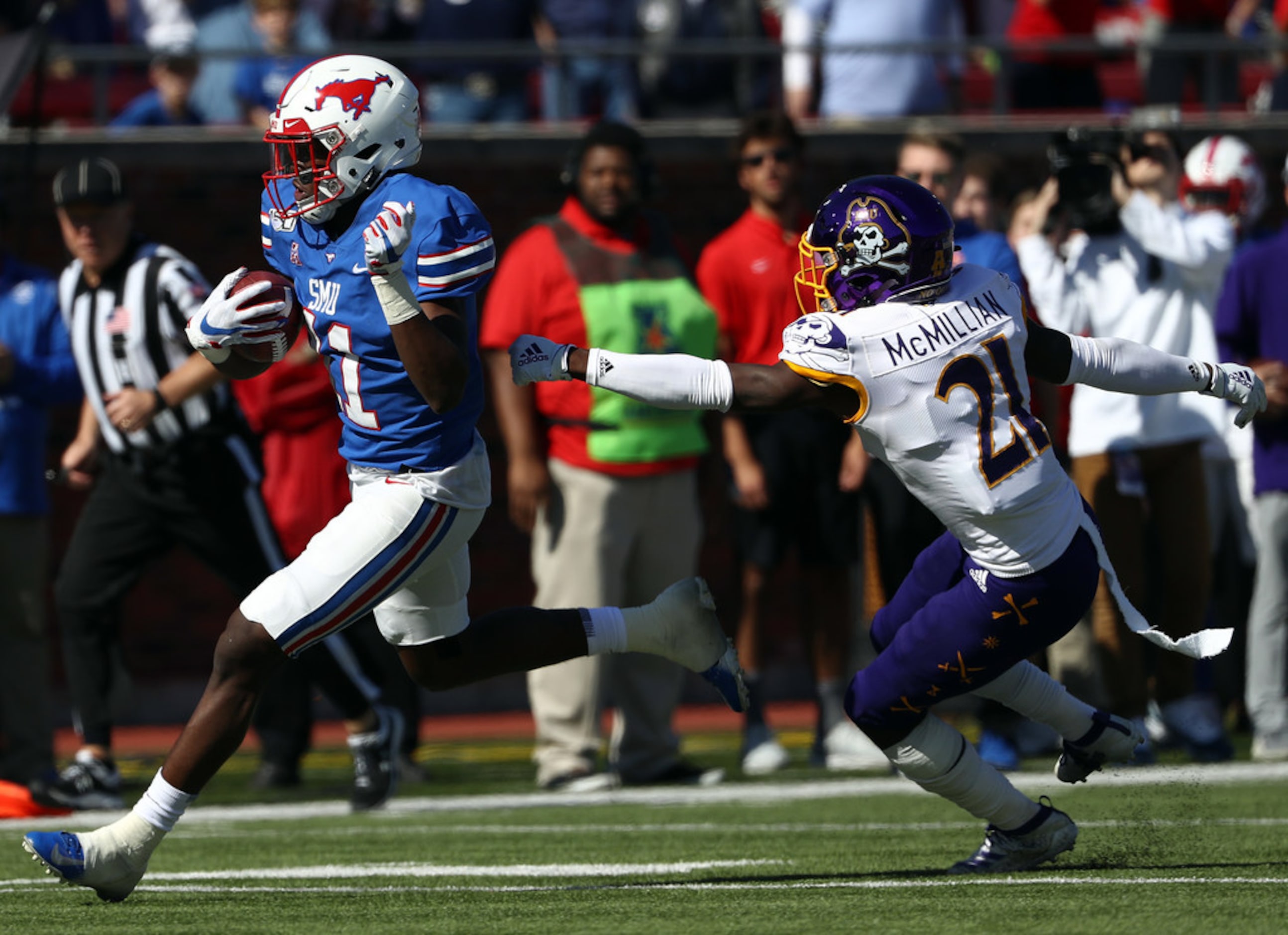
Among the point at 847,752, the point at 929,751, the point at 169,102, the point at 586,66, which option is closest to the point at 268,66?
the point at 169,102

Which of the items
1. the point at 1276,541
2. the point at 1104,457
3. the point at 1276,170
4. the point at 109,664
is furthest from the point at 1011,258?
the point at 1276,170

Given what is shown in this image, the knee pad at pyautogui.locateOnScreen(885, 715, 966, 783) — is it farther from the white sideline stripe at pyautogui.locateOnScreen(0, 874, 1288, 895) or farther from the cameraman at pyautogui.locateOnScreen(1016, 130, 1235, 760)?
the cameraman at pyautogui.locateOnScreen(1016, 130, 1235, 760)

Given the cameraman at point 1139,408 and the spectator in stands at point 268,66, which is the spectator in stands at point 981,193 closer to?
the cameraman at point 1139,408

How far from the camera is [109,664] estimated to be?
23.5 ft

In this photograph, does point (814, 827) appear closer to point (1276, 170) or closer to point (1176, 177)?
point (1176, 177)

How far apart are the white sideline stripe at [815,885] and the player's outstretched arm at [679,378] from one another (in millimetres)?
1073

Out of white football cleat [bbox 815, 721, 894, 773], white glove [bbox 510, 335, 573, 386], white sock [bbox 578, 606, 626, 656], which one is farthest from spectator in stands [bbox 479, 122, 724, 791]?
white glove [bbox 510, 335, 573, 386]

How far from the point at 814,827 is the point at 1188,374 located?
1853 mm

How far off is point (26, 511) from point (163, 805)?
10.6ft

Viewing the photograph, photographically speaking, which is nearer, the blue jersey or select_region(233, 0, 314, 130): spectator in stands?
the blue jersey

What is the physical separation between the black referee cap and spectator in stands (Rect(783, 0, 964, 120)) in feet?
14.2

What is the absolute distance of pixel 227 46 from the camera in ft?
36.5

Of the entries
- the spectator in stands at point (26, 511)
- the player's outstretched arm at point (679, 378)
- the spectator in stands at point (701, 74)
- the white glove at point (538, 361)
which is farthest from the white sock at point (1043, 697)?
the spectator in stands at point (701, 74)

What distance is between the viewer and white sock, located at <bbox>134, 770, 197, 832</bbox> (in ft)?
14.9
